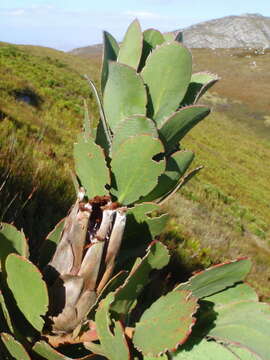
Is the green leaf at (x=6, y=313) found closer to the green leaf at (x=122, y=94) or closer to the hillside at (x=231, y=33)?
the green leaf at (x=122, y=94)

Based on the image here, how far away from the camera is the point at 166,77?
1439 mm

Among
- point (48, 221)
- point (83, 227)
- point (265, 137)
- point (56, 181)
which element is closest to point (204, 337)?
point (83, 227)

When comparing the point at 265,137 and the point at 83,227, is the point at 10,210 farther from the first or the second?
the point at 265,137

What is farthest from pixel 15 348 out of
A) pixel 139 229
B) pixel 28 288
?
pixel 139 229

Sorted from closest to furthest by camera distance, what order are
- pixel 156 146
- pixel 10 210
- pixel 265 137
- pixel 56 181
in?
1. pixel 156 146
2. pixel 10 210
3. pixel 56 181
4. pixel 265 137

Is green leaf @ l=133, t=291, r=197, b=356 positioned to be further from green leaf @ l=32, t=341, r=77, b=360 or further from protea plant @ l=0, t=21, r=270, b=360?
green leaf @ l=32, t=341, r=77, b=360

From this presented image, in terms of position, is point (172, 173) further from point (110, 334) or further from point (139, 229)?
point (110, 334)

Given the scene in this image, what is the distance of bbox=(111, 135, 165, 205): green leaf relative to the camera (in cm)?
137

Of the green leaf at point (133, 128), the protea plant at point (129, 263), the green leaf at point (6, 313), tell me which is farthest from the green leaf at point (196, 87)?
the green leaf at point (6, 313)

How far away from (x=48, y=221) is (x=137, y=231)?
3.84 feet

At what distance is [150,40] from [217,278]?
921mm

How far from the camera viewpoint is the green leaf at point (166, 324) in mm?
1261

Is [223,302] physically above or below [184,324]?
below

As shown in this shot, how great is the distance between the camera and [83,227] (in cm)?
132
